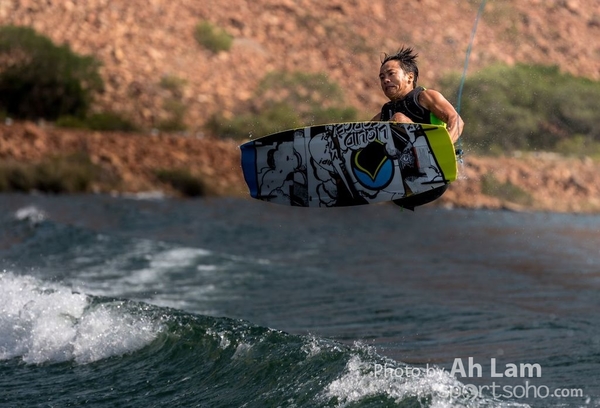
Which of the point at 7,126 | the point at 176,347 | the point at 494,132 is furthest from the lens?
the point at 494,132

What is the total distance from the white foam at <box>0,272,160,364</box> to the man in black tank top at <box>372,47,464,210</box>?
2.86 metres

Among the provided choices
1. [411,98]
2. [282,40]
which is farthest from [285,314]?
[282,40]

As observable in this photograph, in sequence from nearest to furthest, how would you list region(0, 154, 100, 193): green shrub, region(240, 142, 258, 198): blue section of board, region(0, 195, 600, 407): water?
1. region(0, 195, 600, 407): water
2. region(240, 142, 258, 198): blue section of board
3. region(0, 154, 100, 193): green shrub

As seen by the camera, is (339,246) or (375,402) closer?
(375,402)

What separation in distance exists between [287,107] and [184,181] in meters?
12.4

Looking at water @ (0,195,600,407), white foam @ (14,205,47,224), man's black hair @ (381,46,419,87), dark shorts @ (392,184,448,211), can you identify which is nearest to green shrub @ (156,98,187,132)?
water @ (0,195,600,407)

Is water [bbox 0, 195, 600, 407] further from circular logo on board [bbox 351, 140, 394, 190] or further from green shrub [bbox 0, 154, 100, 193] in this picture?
green shrub [bbox 0, 154, 100, 193]

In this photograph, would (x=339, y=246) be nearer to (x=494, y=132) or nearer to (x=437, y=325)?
(x=437, y=325)

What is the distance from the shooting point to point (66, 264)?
16078 mm

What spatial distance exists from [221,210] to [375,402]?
20014 millimetres

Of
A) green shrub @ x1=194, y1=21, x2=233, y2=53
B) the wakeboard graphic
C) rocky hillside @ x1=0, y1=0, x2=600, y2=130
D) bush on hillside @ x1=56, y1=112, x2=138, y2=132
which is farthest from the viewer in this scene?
green shrub @ x1=194, y1=21, x2=233, y2=53

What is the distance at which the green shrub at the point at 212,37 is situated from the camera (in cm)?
5000

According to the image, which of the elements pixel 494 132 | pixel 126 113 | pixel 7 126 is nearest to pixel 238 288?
pixel 7 126

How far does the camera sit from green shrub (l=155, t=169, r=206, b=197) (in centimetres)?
3142
